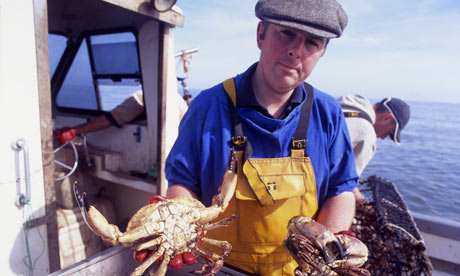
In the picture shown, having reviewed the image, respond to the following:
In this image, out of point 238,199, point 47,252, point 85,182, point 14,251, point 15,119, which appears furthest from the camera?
point 85,182

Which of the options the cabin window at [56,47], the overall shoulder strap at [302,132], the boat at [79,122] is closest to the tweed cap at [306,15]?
the overall shoulder strap at [302,132]

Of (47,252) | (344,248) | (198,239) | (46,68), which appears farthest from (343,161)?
(47,252)

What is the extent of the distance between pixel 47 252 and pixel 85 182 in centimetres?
216

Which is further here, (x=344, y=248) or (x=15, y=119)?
(x=15, y=119)

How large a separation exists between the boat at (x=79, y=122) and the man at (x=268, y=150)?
0.52 metres

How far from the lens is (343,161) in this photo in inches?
81.4

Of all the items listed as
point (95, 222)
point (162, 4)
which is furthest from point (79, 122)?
point (95, 222)

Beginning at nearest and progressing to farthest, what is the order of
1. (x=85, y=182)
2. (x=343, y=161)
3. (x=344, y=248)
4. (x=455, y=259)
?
(x=344, y=248) → (x=343, y=161) → (x=455, y=259) → (x=85, y=182)

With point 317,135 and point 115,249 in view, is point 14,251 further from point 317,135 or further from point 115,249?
point 317,135

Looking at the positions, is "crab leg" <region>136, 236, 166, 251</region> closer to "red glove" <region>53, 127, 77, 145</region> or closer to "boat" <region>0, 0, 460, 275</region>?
"boat" <region>0, 0, 460, 275</region>

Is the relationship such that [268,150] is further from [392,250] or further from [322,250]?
[392,250]

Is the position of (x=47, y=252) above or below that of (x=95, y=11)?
below

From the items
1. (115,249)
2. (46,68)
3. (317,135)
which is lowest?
(115,249)

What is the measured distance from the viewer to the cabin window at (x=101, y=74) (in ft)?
14.7
